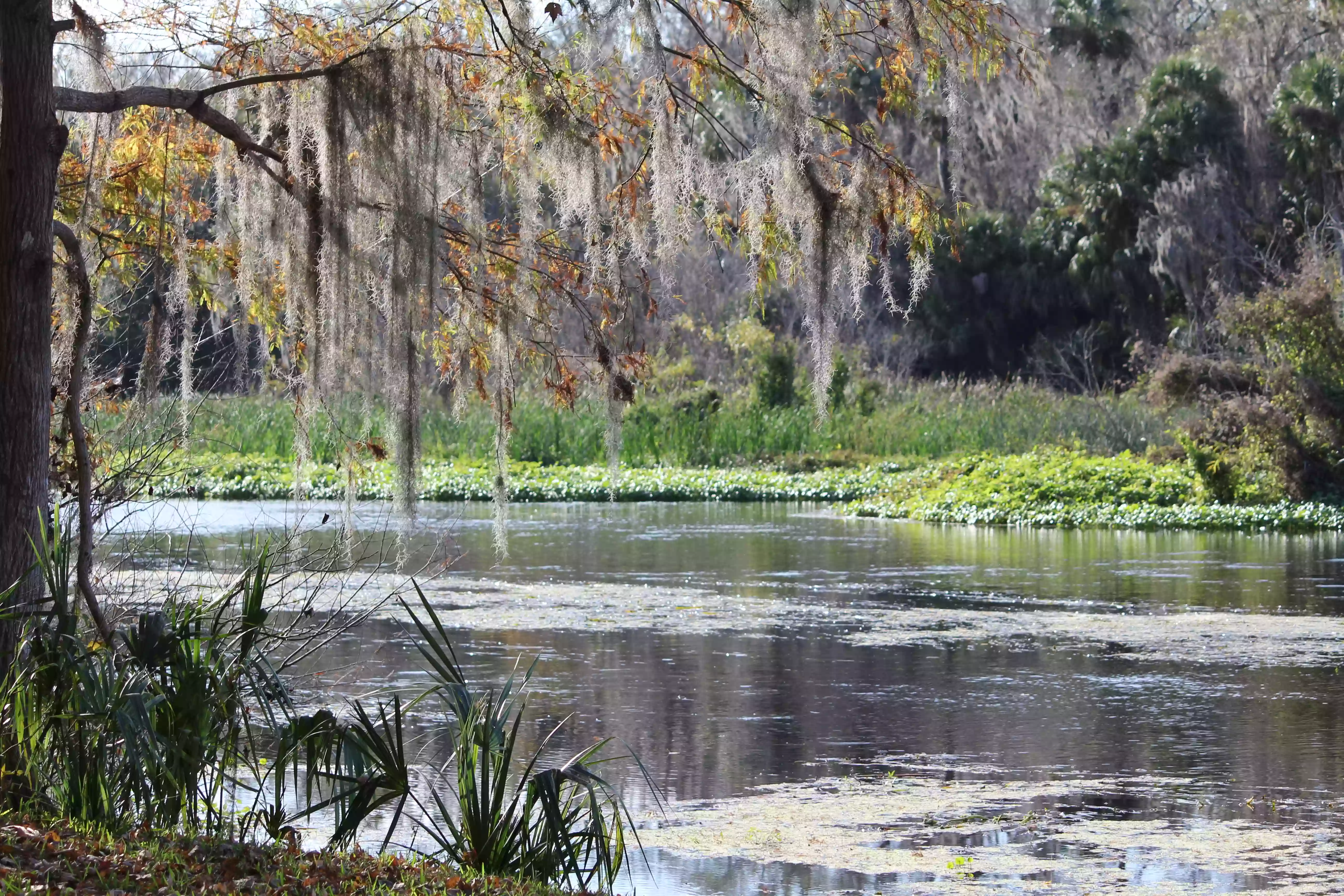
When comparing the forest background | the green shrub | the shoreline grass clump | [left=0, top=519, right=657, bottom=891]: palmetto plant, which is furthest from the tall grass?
[left=0, top=519, right=657, bottom=891]: palmetto plant

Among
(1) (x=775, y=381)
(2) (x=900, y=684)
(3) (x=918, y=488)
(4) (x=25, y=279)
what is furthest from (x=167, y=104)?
(1) (x=775, y=381)

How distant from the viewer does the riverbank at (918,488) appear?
2402 centimetres

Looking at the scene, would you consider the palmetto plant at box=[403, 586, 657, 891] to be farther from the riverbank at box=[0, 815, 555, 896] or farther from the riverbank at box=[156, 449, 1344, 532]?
the riverbank at box=[156, 449, 1344, 532]

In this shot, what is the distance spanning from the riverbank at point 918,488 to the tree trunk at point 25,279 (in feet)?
46.6

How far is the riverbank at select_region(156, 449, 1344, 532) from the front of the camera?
24.0 m

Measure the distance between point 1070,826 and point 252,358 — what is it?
24.7 meters

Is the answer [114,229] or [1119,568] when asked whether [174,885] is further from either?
[1119,568]

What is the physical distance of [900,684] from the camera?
440 inches

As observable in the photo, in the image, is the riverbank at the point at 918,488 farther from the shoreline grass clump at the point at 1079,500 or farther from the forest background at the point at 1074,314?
the forest background at the point at 1074,314

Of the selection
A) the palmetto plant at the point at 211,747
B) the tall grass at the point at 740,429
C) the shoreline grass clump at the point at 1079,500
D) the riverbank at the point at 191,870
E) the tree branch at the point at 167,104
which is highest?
the tree branch at the point at 167,104

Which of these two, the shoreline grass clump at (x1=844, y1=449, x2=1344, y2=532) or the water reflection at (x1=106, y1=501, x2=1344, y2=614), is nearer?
the water reflection at (x1=106, y1=501, x2=1344, y2=614)

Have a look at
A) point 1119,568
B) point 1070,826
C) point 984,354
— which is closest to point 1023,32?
point 1070,826

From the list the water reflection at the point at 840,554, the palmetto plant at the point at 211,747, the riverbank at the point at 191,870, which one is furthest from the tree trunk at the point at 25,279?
the water reflection at the point at 840,554

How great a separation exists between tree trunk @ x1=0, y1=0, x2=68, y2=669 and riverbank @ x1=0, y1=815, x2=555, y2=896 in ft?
4.28
